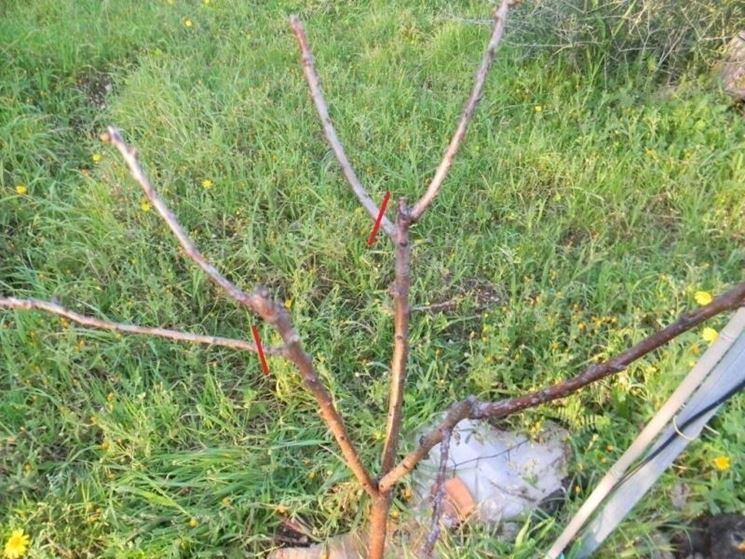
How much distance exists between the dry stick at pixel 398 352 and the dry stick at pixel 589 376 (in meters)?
0.08

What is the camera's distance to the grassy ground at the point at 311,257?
2129 millimetres

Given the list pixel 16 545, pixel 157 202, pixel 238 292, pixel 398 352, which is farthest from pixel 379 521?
pixel 16 545

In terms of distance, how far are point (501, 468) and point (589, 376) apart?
1044 mm

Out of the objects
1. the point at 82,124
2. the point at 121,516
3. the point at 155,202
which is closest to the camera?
the point at 155,202

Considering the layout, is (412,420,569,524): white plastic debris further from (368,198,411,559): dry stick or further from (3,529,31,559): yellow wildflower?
(3,529,31,559): yellow wildflower

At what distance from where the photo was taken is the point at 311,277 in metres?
2.71

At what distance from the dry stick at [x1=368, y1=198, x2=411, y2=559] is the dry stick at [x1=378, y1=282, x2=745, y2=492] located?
0.28 ft

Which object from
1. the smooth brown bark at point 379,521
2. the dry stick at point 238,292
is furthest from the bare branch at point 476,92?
the smooth brown bark at point 379,521

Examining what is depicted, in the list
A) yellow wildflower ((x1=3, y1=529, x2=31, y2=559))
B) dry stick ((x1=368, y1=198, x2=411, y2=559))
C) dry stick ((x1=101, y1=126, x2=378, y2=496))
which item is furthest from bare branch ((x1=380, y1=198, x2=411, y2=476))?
yellow wildflower ((x1=3, y1=529, x2=31, y2=559))

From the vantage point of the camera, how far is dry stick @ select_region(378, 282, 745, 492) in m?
1.04

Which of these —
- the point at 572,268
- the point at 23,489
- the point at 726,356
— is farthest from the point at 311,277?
the point at 726,356

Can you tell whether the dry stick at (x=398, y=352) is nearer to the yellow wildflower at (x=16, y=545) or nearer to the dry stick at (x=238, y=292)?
the dry stick at (x=238, y=292)

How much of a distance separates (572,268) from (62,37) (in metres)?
3.07

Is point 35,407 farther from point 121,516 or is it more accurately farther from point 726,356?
point 726,356
